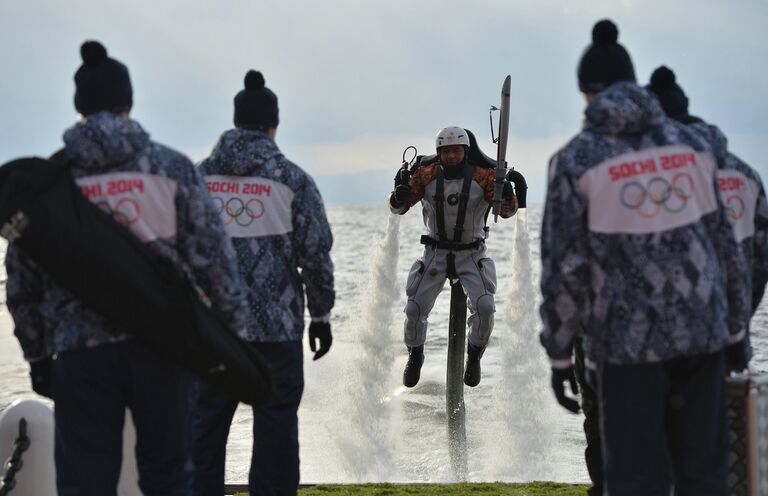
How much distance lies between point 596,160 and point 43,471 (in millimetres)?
3438

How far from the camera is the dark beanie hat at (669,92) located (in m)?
5.38

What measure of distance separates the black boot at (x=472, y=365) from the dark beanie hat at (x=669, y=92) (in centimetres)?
565

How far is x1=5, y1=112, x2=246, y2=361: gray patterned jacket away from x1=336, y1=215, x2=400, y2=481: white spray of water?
921cm

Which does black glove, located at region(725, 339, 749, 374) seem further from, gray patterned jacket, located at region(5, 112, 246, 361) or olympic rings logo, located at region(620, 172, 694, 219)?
gray patterned jacket, located at region(5, 112, 246, 361)

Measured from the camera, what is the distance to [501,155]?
9.90 meters

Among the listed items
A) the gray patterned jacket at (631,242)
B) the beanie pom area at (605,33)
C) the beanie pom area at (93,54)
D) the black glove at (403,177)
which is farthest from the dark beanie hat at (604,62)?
the black glove at (403,177)

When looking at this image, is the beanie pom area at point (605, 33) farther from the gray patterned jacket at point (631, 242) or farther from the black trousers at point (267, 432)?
the black trousers at point (267, 432)

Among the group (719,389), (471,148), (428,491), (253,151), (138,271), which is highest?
(471,148)

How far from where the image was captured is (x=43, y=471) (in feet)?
18.6

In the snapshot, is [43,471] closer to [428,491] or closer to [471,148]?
[428,491]

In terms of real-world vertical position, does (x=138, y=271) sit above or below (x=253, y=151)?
below

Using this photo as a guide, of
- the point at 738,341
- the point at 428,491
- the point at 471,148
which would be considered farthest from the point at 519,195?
the point at 738,341

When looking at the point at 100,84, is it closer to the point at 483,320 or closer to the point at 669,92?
the point at 669,92

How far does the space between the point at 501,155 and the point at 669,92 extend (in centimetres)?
451
